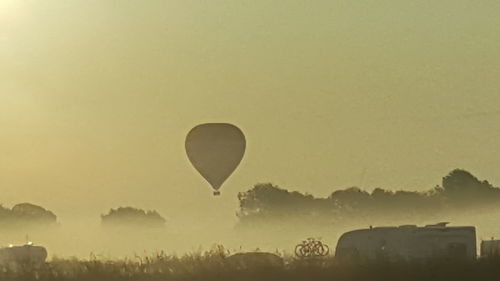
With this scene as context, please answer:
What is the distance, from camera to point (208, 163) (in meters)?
53.8

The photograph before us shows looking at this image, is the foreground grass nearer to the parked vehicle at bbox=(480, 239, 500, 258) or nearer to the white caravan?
the parked vehicle at bbox=(480, 239, 500, 258)

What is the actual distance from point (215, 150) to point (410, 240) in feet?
50.2

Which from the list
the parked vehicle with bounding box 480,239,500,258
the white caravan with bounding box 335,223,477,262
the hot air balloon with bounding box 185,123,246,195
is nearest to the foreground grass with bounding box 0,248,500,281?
the parked vehicle with bounding box 480,239,500,258

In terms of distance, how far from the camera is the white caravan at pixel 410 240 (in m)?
39.7

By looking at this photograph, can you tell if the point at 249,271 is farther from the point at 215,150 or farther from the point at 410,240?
the point at 215,150

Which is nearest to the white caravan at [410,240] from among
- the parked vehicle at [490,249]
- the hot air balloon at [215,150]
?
the parked vehicle at [490,249]

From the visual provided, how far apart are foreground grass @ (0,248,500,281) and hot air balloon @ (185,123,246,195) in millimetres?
21192

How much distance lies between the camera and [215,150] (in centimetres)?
5438

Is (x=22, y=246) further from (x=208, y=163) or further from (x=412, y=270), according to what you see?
(x=412, y=270)

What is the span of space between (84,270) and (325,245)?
14.5 metres

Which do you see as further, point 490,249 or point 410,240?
point 410,240

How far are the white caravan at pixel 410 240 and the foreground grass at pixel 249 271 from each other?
729cm

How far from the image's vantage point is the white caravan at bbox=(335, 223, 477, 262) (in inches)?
1563

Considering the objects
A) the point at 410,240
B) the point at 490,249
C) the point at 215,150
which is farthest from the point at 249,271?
the point at 215,150
